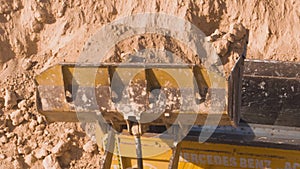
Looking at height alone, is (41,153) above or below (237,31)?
below

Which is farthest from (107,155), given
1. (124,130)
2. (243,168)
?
(243,168)

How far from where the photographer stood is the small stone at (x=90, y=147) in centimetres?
600

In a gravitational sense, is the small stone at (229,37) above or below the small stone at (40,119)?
above

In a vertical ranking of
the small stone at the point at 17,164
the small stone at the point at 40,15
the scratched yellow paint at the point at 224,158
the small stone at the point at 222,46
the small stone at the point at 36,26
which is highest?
the small stone at the point at 40,15

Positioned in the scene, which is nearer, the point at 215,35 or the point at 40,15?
the point at 215,35

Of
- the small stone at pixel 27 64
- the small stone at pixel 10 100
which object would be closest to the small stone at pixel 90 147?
the small stone at pixel 10 100

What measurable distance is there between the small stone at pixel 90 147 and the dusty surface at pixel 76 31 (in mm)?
A: 445

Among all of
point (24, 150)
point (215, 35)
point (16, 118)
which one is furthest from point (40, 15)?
point (215, 35)

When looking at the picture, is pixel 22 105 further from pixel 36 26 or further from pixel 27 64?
pixel 36 26

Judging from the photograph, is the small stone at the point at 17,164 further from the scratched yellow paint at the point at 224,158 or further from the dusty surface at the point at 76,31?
the scratched yellow paint at the point at 224,158

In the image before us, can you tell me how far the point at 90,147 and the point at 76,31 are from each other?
1703 mm

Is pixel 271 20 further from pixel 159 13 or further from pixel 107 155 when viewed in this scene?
pixel 107 155

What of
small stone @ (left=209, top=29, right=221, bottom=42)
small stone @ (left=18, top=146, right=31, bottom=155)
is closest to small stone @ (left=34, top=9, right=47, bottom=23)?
small stone @ (left=18, top=146, right=31, bottom=155)

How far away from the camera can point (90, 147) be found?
6.00 m
